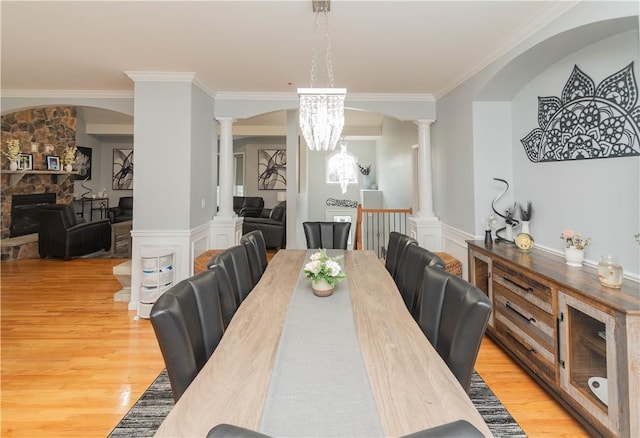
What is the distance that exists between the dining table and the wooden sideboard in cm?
102

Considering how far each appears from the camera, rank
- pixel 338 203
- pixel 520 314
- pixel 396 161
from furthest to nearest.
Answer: pixel 338 203, pixel 396 161, pixel 520 314

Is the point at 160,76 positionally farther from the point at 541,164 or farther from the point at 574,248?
the point at 574,248

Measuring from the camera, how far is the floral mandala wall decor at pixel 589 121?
196cm

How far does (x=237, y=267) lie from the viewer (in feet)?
6.96

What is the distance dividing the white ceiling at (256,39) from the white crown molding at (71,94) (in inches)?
9.9

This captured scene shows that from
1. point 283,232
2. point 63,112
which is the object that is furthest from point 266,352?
point 63,112

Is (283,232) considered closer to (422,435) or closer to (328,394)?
(328,394)

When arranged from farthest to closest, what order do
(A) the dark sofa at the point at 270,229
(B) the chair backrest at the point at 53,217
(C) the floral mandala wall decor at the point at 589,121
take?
(A) the dark sofa at the point at 270,229
(B) the chair backrest at the point at 53,217
(C) the floral mandala wall decor at the point at 589,121

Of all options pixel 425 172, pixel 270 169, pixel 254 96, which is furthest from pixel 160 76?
pixel 270 169

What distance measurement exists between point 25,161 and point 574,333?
28.5 ft

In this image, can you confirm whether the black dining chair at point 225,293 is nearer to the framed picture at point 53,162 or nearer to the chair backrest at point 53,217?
the chair backrest at point 53,217

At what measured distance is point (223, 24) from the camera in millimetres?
2428

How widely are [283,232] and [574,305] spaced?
5.53 m

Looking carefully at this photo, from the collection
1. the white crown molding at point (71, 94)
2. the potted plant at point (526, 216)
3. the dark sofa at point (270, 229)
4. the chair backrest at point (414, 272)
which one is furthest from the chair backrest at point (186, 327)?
the dark sofa at point (270, 229)
